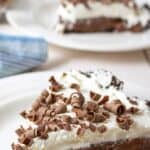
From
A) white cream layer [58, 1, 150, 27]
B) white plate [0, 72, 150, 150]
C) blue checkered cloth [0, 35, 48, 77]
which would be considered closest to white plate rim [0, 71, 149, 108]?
white plate [0, 72, 150, 150]

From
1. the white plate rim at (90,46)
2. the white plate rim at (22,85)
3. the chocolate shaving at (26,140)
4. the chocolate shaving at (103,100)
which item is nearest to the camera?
the chocolate shaving at (26,140)

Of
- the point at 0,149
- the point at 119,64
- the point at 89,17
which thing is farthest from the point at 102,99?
the point at 89,17

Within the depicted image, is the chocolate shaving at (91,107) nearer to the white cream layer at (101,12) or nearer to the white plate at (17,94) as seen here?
the white plate at (17,94)

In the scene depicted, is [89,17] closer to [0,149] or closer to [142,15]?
[142,15]

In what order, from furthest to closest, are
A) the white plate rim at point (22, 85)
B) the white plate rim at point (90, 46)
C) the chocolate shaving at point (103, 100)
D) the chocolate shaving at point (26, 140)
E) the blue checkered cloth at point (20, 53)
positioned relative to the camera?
the white plate rim at point (90, 46) < the blue checkered cloth at point (20, 53) < the white plate rim at point (22, 85) < the chocolate shaving at point (103, 100) < the chocolate shaving at point (26, 140)

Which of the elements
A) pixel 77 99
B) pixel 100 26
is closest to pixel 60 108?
pixel 77 99

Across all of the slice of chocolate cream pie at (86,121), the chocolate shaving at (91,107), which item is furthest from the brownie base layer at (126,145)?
the chocolate shaving at (91,107)
